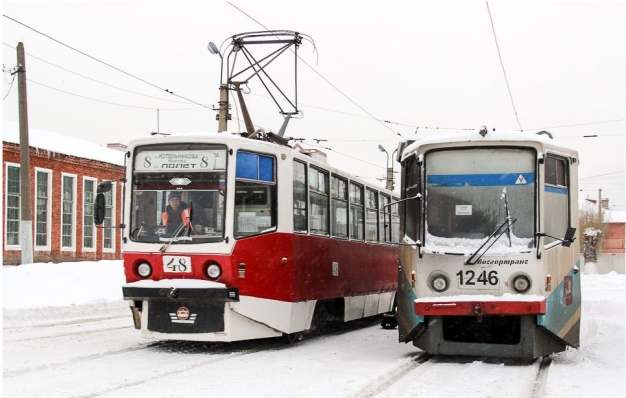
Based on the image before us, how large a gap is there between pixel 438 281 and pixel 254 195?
Answer: 2.80 metres

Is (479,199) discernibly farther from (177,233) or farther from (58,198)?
(58,198)

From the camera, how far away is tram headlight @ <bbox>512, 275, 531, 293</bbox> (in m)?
10.2

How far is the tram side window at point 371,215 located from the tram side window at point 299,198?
4.25 metres

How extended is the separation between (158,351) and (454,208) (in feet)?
14.4

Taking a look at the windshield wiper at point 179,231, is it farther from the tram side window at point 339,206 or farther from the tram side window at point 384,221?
the tram side window at point 384,221

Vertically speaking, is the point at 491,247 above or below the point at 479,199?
below

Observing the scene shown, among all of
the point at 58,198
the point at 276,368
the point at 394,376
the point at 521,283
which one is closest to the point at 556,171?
the point at 521,283

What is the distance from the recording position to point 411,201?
11.2 metres

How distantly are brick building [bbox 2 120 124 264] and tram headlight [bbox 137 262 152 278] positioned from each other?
817 inches

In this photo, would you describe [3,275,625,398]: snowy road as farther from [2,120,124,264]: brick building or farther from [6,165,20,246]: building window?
[2,120,124,264]: brick building

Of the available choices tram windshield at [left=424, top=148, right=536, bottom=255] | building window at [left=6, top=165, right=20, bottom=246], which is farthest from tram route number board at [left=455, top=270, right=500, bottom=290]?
building window at [left=6, top=165, right=20, bottom=246]

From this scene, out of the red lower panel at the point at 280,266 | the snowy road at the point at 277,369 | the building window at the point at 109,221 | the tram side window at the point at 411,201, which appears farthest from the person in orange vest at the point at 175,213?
the building window at the point at 109,221

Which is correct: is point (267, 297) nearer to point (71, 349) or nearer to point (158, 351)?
point (158, 351)

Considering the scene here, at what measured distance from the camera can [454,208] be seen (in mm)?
10711
